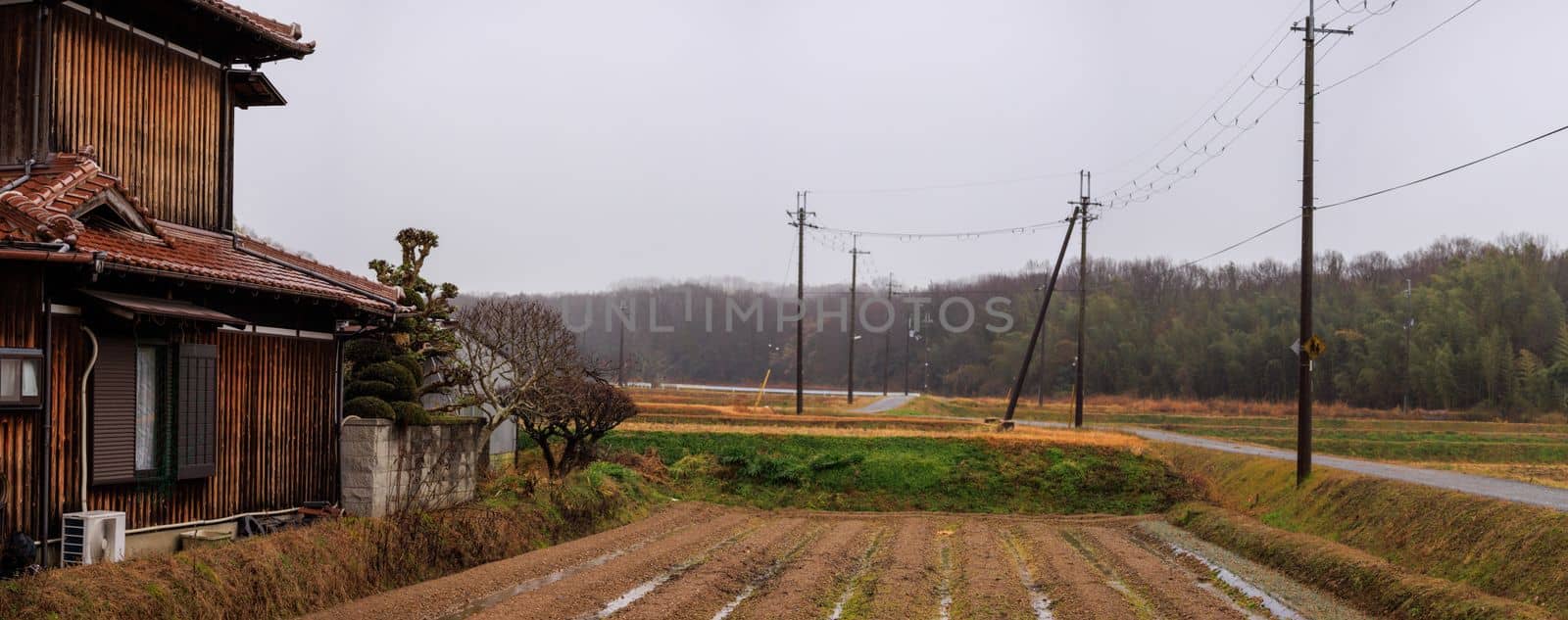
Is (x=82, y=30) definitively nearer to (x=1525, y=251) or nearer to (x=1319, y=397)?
(x=1319, y=397)

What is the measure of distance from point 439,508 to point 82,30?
778 centimetres

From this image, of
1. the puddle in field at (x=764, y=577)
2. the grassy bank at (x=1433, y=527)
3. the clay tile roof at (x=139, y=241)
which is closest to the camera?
the clay tile roof at (x=139, y=241)

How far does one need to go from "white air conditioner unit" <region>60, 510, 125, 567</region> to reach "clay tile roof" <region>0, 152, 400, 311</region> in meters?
2.41

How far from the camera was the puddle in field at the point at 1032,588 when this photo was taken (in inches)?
Result: 550

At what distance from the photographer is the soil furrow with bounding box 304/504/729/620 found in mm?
12836

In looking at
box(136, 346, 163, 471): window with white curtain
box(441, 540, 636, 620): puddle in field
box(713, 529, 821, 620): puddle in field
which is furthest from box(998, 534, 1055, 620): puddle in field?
box(136, 346, 163, 471): window with white curtain

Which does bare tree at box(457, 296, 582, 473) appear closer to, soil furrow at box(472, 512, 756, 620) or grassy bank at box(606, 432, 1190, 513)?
soil furrow at box(472, 512, 756, 620)

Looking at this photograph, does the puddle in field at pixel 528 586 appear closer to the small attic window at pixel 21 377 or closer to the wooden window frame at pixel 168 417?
the wooden window frame at pixel 168 417

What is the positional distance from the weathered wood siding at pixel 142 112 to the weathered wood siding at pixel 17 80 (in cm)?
22

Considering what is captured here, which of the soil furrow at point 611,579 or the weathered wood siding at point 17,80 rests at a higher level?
the weathered wood siding at point 17,80

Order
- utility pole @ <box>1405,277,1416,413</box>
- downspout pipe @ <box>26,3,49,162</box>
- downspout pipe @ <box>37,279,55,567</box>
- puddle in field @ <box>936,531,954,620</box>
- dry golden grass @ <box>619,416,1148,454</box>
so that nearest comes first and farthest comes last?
downspout pipe @ <box>37,279,55,567</box>
downspout pipe @ <box>26,3,49,162</box>
puddle in field @ <box>936,531,954,620</box>
dry golden grass @ <box>619,416,1148,454</box>
utility pole @ <box>1405,277,1416,413</box>

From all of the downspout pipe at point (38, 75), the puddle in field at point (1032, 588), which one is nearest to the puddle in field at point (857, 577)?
the puddle in field at point (1032, 588)

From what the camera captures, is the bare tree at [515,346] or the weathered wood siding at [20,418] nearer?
the weathered wood siding at [20,418]

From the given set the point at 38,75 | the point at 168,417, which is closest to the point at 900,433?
the point at 168,417
